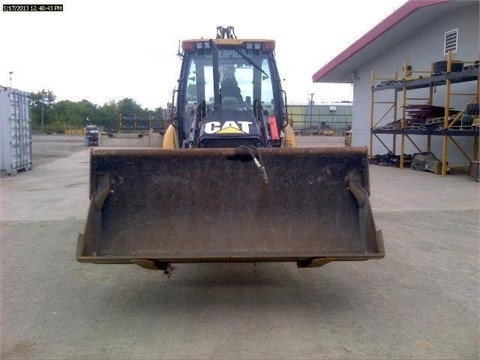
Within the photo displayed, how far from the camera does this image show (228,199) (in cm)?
514

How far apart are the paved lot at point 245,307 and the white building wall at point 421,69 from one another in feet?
38.2

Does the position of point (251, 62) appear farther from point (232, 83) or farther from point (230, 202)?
point (230, 202)

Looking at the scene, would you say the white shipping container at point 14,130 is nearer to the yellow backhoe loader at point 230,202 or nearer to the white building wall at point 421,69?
the yellow backhoe loader at point 230,202

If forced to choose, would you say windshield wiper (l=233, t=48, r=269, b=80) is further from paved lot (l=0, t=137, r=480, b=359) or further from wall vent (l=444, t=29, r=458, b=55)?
wall vent (l=444, t=29, r=458, b=55)

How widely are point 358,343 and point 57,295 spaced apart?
9.69 ft

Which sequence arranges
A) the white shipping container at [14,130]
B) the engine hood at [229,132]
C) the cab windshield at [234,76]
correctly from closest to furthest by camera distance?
the engine hood at [229,132], the cab windshield at [234,76], the white shipping container at [14,130]

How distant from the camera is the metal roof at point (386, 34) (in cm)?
1873

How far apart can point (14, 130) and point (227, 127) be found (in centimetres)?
1324

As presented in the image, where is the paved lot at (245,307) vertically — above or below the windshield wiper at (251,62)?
below

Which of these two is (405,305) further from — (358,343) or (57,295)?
(57,295)

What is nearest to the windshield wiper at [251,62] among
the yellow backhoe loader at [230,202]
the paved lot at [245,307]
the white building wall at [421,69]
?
the yellow backhoe loader at [230,202]

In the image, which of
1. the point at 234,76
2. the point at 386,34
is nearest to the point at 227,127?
the point at 234,76

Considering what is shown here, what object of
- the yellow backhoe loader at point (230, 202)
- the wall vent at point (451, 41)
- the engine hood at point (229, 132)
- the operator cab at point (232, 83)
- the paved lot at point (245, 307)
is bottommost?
the paved lot at point (245, 307)

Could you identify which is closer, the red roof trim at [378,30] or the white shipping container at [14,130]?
the white shipping container at [14,130]
